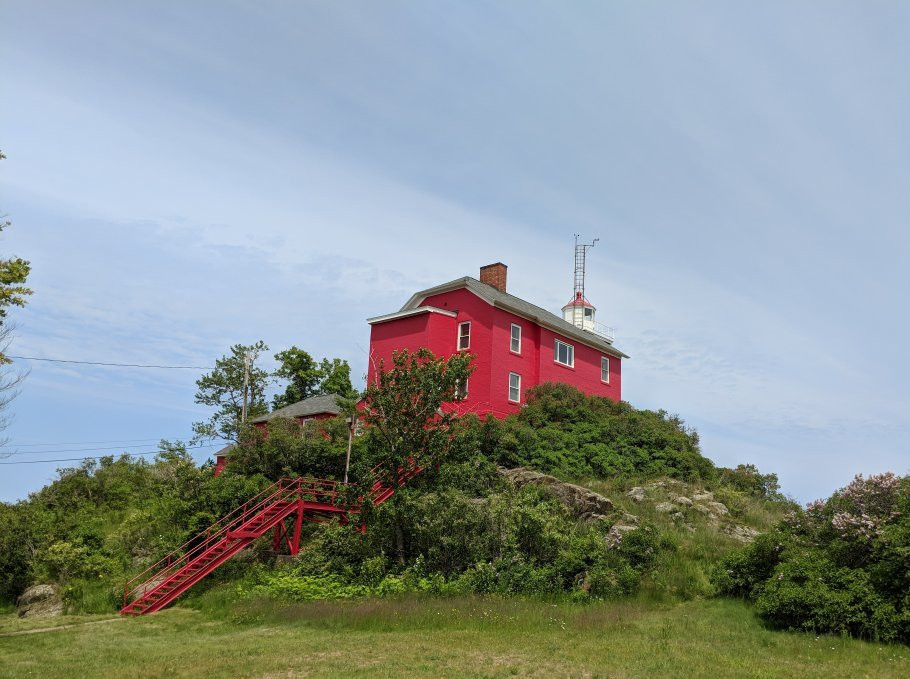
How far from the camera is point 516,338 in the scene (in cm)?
3566

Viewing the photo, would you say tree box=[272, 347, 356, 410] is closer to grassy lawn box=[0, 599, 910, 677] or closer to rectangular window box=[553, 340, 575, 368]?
rectangular window box=[553, 340, 575, 368]

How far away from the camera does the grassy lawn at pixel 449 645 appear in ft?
41.6

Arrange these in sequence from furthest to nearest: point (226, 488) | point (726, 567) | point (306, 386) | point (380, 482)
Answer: point (306, 386)
point (226, 488)
point (380, 482)
point (726, 567)

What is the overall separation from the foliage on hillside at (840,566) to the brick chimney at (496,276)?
74.6 feet

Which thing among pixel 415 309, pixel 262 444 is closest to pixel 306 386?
pixel 415 309

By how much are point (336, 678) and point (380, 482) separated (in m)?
12.0

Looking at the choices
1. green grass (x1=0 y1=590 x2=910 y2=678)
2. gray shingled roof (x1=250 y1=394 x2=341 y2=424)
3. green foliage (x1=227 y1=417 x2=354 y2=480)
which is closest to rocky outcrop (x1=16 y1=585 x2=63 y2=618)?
green grass (x1=0 y1=590 x2=910 y2=678)

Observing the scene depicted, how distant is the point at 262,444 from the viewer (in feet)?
95.0

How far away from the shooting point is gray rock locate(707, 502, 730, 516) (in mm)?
24745

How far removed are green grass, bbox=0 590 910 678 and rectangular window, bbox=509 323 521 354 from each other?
61.0 ft

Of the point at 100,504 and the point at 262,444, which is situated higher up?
the point at 262,444

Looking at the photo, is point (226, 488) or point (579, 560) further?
point (226, 488)

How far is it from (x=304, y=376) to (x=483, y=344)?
17386 millimetres

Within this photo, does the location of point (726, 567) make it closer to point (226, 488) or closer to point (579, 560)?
point (579, 560)
